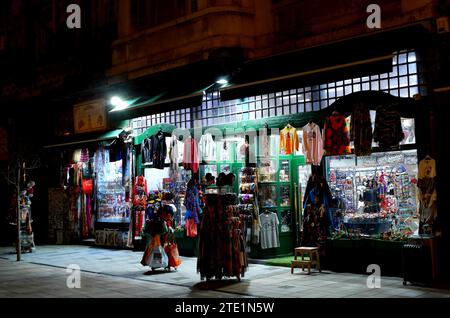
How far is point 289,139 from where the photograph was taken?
42.6 feet

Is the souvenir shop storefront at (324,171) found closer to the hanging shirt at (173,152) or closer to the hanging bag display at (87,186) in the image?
the hanging shirt at (173,152)

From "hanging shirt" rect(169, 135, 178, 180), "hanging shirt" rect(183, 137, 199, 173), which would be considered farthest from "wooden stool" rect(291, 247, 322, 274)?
"hanging shirt" rect(169, 135, 178, 180)

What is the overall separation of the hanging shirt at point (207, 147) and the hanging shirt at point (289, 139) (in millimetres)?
2479

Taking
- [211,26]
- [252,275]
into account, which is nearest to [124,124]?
[211,26]

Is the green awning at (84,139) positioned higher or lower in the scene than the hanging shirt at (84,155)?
higher

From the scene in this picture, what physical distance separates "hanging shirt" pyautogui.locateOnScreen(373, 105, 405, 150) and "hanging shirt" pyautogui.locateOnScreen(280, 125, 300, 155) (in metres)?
2.18

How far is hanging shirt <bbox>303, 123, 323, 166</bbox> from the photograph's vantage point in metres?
12.4

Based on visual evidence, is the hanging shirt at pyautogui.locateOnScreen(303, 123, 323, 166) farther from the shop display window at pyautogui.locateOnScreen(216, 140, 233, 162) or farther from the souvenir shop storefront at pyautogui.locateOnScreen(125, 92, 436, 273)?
the shop display window at pyautogui.locateOnScreen(216, 140, 233, 162)

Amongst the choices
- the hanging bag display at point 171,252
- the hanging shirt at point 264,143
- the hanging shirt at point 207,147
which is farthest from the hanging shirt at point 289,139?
the hanging bag display at point 171,252

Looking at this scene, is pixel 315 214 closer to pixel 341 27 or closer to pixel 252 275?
pixel 252 275

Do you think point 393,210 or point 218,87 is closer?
point 393,210

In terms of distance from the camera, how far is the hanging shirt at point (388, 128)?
436 inches
